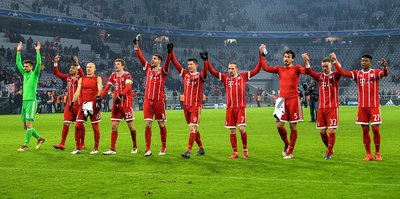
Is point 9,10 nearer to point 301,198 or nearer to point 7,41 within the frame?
point 7,41

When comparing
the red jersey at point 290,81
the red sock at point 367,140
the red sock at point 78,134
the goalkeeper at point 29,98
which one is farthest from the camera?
the goalkeeper at point 29,98

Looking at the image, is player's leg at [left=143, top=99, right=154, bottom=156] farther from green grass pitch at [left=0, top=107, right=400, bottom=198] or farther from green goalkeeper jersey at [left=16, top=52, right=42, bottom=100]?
green goalkeeper jersey at [left=16, top=52, right=42, bottom=100]

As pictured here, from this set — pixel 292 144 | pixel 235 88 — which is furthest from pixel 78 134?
pixel 292 144

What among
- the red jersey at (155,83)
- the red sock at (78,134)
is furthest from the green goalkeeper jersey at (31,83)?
the red jersey at (155,83)

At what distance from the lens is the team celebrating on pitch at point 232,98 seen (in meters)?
12.1

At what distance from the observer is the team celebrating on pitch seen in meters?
12.1

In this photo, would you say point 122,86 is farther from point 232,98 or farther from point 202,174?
point 202,174

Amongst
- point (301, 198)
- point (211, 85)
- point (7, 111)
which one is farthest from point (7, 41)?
point (301, 198)

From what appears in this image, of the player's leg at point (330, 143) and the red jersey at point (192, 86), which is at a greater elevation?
the red jersey at point (192, 86)

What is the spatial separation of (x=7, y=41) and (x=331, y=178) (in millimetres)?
45323

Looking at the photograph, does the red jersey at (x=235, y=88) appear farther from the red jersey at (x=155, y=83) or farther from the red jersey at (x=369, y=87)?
the red jersey at (x=369, y=87)

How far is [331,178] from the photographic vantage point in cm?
947

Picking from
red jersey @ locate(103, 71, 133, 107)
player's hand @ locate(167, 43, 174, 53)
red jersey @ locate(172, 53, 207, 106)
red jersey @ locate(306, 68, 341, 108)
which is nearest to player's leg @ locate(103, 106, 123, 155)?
red jersey @ locate(103, 71, 133, 107)

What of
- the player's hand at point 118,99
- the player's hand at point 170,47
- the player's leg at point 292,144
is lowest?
the player's leg at point 292,144
